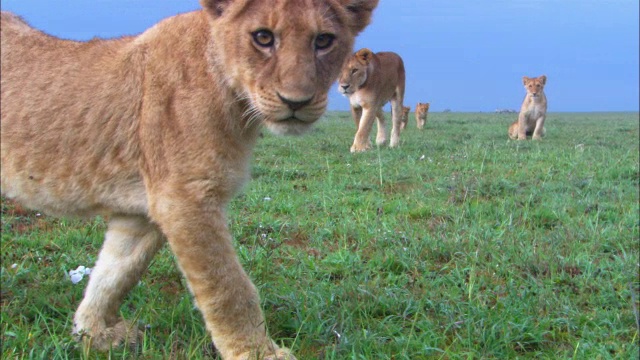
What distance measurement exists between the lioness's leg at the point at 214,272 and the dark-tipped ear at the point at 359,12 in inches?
38.4

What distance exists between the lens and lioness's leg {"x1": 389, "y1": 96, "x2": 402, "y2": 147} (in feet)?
38.3

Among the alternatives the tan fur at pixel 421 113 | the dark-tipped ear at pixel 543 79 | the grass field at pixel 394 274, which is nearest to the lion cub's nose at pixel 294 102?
the grass field at pixel 394 274

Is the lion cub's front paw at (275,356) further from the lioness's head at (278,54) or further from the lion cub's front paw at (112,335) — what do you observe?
the lioness's head at (278,54)

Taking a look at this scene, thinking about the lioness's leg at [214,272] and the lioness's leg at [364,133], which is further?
the lioness's leg at [364,133]

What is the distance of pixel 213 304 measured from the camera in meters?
2.57

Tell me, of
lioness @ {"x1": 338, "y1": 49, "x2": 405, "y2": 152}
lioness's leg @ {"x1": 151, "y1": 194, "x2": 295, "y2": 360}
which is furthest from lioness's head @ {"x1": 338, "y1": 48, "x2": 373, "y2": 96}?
lioness's leg @ {"x1": 151, "y1": 194, "x2": 295, "y2": 360}

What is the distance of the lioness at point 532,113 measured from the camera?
15242mm

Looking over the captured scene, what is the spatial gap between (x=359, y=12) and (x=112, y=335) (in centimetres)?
172

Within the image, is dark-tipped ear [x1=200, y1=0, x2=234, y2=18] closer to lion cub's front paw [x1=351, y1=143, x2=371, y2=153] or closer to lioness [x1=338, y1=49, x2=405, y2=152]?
lion cub's front paw [x1=351, y1=143, x2=371, y2=153]

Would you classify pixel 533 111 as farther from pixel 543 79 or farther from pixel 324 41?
pixel 324 41

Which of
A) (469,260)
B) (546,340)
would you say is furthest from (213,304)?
(469,260)

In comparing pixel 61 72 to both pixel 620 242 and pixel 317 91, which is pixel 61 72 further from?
pixel 620 242

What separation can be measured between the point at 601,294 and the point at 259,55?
7.22 ft

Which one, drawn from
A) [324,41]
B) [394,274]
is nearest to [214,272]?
[324,41]
